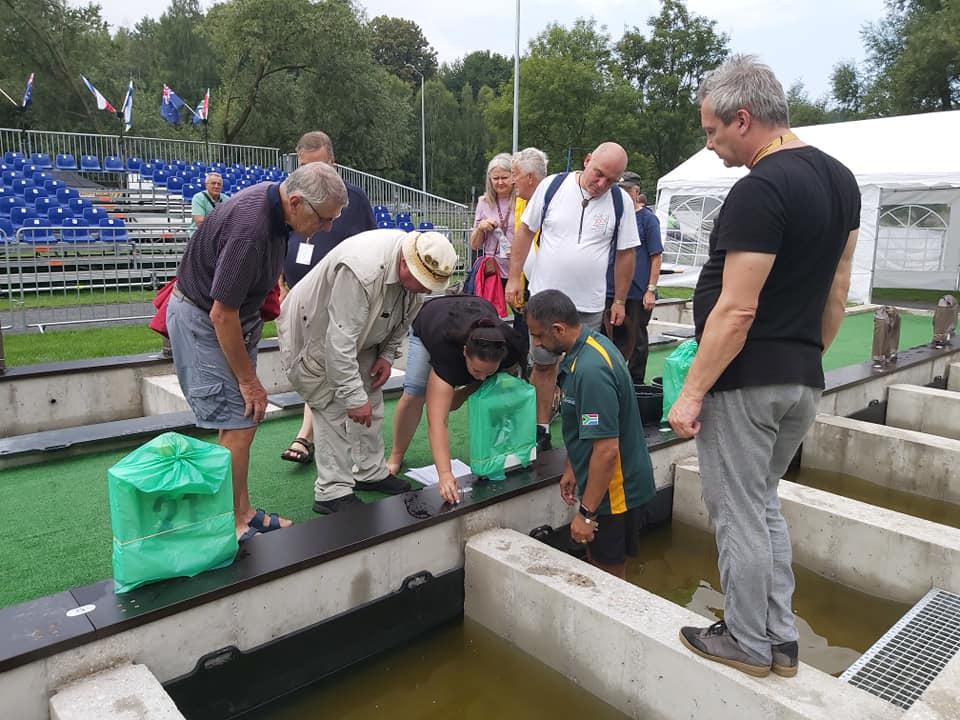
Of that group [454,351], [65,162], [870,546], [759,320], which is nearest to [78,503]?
[454,351]

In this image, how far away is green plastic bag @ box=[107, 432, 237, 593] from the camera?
2578mm

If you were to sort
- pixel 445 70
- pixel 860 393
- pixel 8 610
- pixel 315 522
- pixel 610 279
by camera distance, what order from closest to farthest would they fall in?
pixel 8 610 → pixel 315 522 → pixel 610 279 → pixel 860 393 → pixel 445 70

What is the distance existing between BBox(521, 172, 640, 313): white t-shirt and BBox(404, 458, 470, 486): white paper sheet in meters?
1.19

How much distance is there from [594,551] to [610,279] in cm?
207

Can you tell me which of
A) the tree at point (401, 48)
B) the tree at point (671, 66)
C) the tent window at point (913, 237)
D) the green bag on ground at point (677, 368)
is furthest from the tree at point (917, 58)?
the tree at point (401, 48)

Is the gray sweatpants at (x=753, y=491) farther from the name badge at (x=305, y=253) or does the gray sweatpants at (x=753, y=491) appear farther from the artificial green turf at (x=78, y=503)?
the name badge at (x=305, y=253)

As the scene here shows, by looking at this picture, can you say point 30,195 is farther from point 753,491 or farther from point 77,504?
point 753,491

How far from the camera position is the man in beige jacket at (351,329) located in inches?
126

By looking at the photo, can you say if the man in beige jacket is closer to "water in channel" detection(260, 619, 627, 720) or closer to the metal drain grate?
"water in channel" detection(260, 619, 627, 720)

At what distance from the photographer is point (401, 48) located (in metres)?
68.3

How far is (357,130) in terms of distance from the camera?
33.3 metres

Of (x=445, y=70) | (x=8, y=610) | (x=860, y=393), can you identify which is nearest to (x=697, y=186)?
(x=860, y=393)

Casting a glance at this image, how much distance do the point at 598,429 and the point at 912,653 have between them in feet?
5.92

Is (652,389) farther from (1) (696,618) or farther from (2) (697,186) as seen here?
(2) (697,186)
